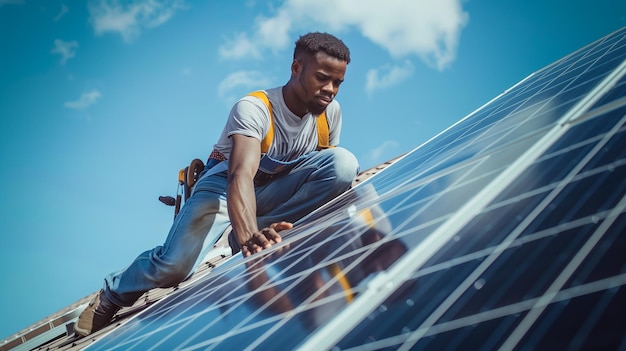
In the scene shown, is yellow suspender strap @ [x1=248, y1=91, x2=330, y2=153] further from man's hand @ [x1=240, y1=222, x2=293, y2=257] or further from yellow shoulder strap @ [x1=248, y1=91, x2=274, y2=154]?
man's hand @ [x1=240, y1=222, x2=293, y2=257]

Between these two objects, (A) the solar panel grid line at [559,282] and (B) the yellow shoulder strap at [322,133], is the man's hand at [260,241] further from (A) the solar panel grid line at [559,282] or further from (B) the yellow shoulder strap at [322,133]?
(A) the solar panel grid line at [559,282]

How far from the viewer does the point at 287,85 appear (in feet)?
16.8

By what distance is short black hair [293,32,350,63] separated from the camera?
4898 mm

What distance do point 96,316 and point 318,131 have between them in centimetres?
317

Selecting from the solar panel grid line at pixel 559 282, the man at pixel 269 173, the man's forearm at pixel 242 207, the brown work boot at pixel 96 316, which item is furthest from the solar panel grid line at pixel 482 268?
the brown work boot at pixel 96 316

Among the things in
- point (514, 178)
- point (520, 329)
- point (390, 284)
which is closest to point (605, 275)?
point (520, 329)

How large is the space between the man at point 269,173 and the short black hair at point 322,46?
10 mm

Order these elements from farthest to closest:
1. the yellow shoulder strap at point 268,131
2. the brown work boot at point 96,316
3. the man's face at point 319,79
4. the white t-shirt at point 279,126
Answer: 1. the brown work boot at point 96,316
2. the man's face at point 319,79
3. the yellow shoulder strap at point 268,131
4. the white t-shirt at point 279,126

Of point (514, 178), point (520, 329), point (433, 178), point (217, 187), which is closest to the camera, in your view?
point (520, 329)

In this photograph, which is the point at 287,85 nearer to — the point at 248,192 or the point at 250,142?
the point at 250,142

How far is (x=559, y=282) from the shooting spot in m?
0.96

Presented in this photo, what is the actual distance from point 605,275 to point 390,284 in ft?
2.16

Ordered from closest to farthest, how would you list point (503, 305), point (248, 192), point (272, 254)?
point (503, 305) → point (272, 254) → point (248, 192)

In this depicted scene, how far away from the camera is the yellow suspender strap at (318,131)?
4754 millimetres
